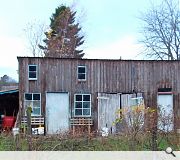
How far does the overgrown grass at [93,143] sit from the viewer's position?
7941 millimetres

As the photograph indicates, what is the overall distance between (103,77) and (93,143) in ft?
54.7

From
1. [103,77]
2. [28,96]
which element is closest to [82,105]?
[103,77]

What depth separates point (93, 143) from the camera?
28.5 ft

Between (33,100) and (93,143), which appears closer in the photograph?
(93,143)

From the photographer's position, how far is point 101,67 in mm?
25281

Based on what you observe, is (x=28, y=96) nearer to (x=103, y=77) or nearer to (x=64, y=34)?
(x=103, y=77)

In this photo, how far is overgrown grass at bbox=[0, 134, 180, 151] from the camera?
794cm

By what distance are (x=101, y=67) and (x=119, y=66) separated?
115cm

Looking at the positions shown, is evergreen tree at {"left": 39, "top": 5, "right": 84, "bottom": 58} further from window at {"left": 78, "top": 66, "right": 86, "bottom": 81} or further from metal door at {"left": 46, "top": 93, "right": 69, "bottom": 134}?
metal door at {"left": 46, "top": 93, "right": 69, "bottom": 134}

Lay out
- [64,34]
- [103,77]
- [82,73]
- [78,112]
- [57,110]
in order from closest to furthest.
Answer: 1. [57,110]
2. [78,112]
3. [82,73]
4. [103,77]
5. [64,34]

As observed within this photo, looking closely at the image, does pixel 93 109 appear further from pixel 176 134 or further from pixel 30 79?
pixel 176 134

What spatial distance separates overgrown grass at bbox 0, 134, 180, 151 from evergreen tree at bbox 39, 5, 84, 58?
120 ft

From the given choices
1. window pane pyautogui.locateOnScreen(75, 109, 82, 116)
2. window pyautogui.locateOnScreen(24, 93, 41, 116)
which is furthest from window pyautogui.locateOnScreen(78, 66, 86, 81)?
window pyautogui.locateOnScreen(24, 93, 41, 116)
